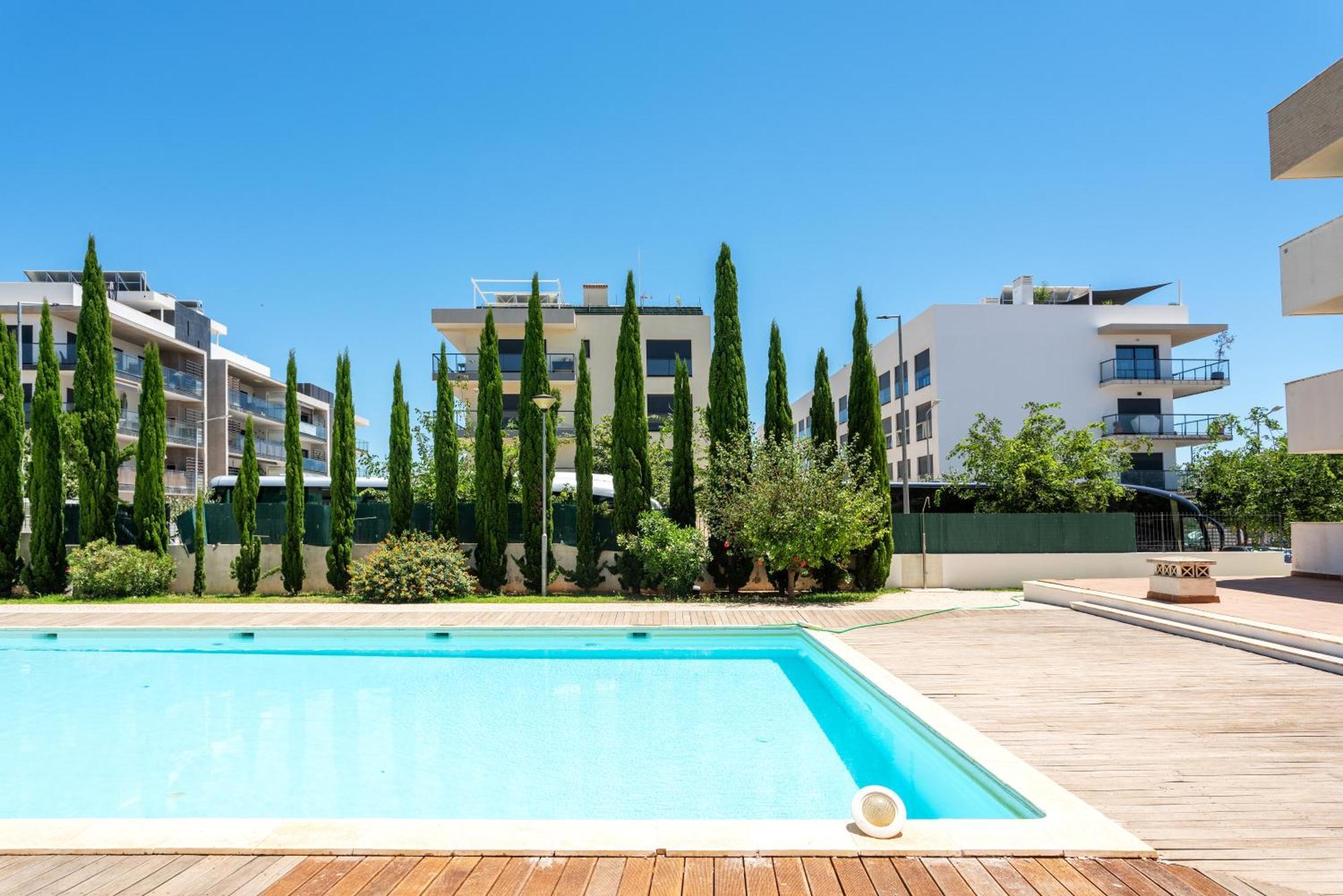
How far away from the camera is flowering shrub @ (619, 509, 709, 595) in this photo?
17.7 m

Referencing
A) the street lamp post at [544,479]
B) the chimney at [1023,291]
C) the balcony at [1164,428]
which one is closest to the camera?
the street lamp post at [544,479]

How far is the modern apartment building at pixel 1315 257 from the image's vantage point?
16609 mm

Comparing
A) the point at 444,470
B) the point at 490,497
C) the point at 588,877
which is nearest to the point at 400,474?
the point at 444,470

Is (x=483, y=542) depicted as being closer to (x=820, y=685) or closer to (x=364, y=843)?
(x=820, y=685)

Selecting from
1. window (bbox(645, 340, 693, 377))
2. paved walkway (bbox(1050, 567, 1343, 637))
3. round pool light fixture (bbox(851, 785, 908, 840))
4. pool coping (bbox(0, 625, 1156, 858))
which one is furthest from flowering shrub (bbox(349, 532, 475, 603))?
window (bbox(645, 340, 693, 377))

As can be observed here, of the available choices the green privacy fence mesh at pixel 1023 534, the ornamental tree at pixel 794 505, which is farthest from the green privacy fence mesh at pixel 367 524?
the green privacy fence mesh at pixel 1023 534

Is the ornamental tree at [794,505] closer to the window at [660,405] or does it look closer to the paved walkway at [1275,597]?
the paved walkway at [1275,597]

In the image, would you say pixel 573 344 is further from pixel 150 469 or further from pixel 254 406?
pixel 254 406

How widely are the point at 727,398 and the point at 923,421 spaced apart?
24.7 metres

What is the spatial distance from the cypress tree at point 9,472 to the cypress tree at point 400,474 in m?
8.72

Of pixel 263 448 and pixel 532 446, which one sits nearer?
pixel 532 446

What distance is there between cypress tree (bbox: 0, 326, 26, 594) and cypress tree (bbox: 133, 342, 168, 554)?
98.8 inches

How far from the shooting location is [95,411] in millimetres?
18688

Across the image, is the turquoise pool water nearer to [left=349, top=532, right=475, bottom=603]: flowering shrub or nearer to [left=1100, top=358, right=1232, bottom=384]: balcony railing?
[left=349, top=532, right=475, bottom=603]: flowering shrub
